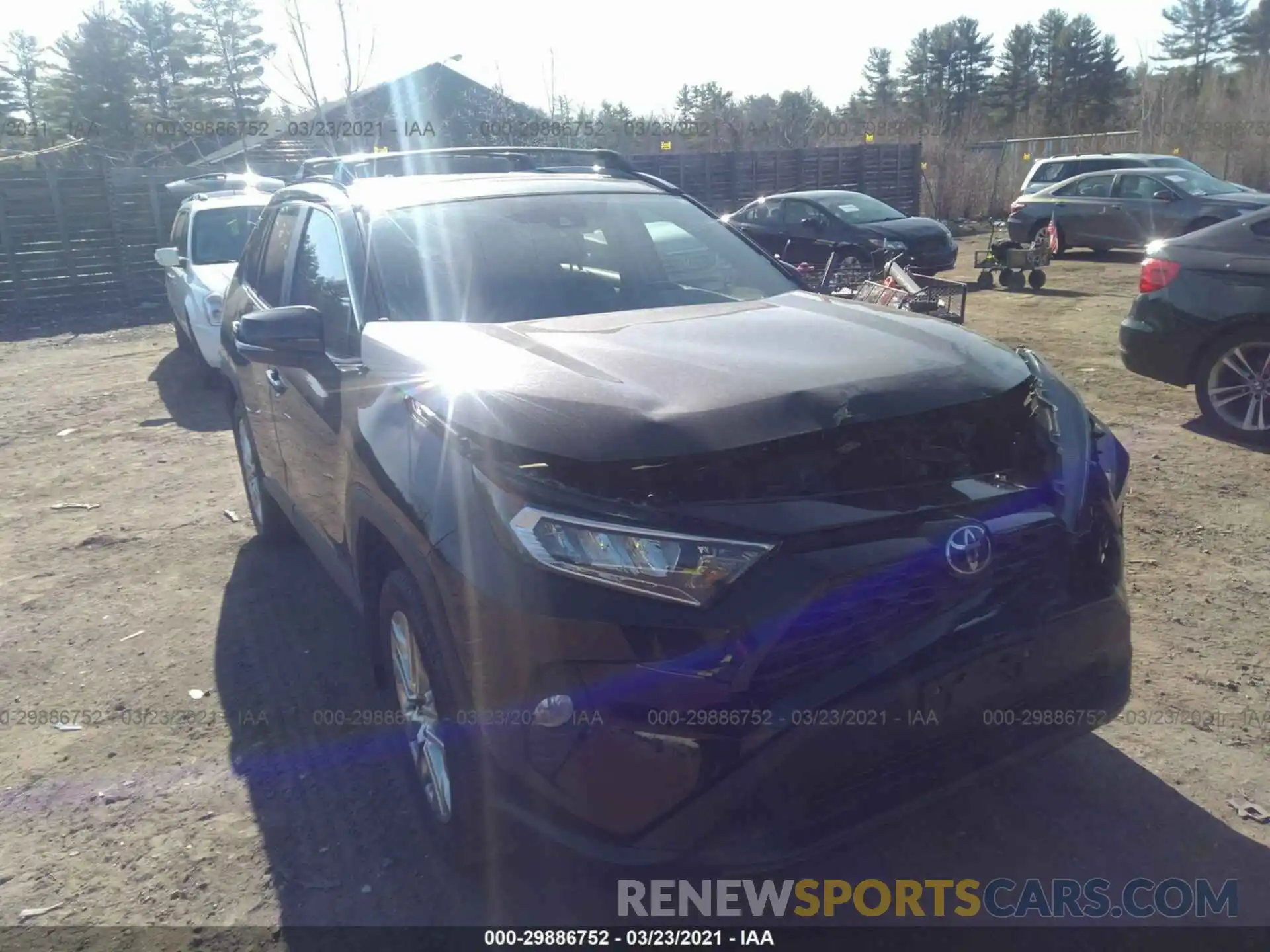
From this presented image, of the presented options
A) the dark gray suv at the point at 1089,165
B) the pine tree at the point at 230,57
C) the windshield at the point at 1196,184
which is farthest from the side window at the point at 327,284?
the pine tree at the point at 230,57

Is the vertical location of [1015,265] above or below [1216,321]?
below

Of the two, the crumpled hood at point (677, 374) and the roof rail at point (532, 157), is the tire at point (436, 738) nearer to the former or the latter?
the crumpled hood at point (677, 374)

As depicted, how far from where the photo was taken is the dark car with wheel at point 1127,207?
54.0 ft

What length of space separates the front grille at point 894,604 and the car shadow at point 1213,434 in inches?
186

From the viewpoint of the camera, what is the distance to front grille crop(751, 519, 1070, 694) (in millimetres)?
2176

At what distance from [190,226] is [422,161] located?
7.18m

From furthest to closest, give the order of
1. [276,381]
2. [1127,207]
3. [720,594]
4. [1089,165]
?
[1089,165]
[1127,207]
[276,381]
[720,594]

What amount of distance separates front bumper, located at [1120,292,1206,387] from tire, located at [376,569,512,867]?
569 cm

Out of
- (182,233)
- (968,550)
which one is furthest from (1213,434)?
(182,233)

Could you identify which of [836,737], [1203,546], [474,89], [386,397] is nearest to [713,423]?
[836,737]

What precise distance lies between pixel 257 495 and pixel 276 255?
54.5 inches

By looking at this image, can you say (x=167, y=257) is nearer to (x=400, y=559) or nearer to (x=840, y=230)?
(x=400, y=559)

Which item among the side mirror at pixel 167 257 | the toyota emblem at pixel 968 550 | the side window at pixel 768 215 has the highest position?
the toyota emblem at pixel 968 550

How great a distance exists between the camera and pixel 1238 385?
643 cm
